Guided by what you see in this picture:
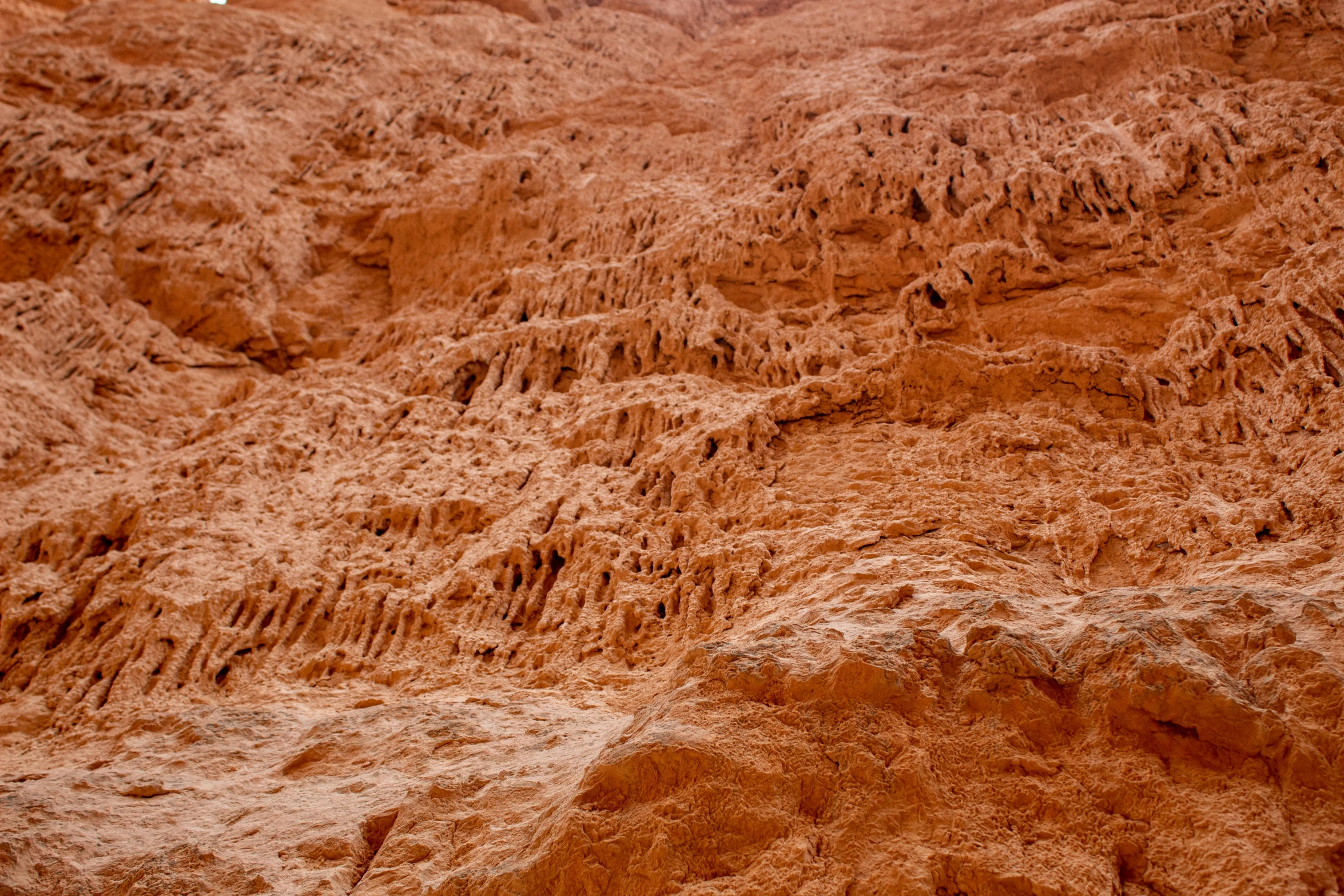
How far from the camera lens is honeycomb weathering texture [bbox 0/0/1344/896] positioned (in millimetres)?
2506

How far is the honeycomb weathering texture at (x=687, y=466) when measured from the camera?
8.22 ft

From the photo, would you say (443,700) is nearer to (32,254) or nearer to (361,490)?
(361,490)

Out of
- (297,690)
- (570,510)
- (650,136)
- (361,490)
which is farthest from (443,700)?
(650,136)

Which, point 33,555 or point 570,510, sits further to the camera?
point 33,555

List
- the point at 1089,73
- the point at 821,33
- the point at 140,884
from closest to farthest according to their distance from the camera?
the point at 140,884
the point at 1089,73
the point at 821,33

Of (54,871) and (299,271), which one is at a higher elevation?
(299,271)

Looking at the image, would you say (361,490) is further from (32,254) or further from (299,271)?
(32,254)

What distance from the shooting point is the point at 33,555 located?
605 centimetres

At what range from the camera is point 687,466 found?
218 inches

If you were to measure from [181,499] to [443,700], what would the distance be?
120 inches

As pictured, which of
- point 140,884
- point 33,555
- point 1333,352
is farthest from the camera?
point 33,555

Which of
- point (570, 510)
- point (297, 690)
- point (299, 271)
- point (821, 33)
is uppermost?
point (821, 33)

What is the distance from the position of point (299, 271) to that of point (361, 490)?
4886 millimetres

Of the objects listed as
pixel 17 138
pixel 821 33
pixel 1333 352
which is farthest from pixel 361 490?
pixel 821 33
